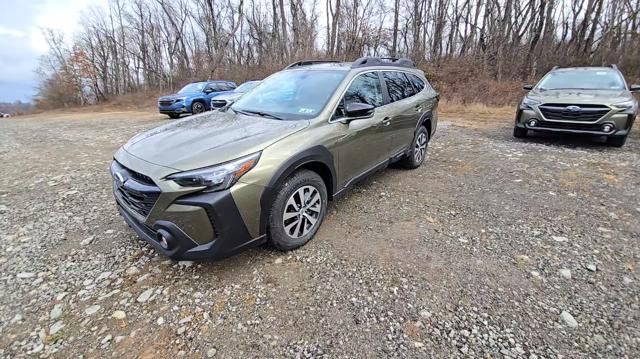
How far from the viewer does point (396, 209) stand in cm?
358

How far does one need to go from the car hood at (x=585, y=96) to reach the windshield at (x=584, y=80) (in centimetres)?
30

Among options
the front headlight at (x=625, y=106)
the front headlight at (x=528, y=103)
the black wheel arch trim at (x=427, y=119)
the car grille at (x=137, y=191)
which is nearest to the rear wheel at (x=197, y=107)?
the black wheel arch trim at (x=427, y=119)

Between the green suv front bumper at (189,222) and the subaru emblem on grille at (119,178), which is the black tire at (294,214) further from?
the subaru emblem on grille at (119,178)

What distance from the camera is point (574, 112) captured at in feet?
18.7

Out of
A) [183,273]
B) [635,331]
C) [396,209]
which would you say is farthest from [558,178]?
[183,273]

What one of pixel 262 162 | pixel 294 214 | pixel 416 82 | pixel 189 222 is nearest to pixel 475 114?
pixel 416 82

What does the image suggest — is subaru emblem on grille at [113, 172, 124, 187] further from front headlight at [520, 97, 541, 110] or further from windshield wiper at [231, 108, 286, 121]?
front headlight at [520, 97, 541, 110]

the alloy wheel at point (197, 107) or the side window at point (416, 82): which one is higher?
the alloy wheel at point (197, 107)

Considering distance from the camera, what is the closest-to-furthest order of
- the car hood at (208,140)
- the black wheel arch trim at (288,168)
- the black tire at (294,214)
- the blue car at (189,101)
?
the car hood at (208,140)
the black wheel arch trim at (288,168)
the black tire at (294,214)
the blue car at (189,101)

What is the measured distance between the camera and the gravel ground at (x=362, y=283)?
1909mm

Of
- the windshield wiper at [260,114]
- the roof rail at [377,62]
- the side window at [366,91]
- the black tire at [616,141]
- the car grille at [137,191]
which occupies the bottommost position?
the black tire at [616,141]

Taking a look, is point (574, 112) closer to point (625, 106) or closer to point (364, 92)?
point (625, 106)

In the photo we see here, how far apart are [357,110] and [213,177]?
1511 millimetres

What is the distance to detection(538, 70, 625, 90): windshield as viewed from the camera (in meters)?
6.24
